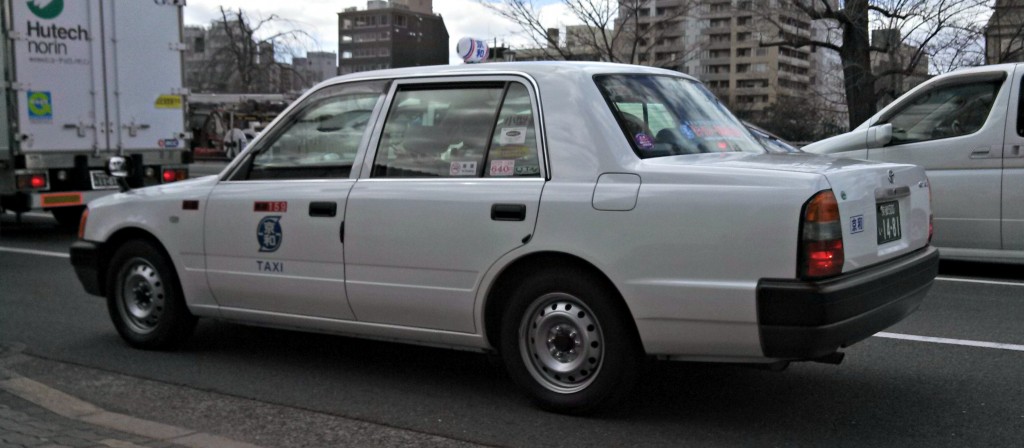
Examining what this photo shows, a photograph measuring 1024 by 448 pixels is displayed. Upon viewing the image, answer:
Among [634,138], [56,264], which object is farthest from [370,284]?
[56,264]

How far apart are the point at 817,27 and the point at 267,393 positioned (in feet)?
78.8

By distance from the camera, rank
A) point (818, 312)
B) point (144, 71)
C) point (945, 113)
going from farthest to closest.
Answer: point (144, 71) < point (945, 113) < point (818, 312)

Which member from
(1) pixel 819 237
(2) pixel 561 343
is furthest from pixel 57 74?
(1) pixel 819 237

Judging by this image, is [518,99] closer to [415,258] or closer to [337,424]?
[415,258]

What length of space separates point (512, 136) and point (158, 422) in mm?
2160

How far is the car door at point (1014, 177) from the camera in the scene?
8.70 m

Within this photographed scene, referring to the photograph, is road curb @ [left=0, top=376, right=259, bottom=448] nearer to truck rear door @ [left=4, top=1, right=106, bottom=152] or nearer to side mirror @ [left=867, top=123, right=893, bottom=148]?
side mirror @ [left=867, top=123, right=893, bottom=148]

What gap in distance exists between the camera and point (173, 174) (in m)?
14.3

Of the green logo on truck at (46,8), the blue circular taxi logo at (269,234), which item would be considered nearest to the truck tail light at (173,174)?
the green logo on truck at (46,8)

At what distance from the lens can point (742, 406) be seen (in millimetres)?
4965

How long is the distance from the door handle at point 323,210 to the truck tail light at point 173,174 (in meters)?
9.51

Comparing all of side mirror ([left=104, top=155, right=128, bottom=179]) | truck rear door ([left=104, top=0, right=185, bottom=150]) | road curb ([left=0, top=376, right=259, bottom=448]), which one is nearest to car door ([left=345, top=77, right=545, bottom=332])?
road curb ([left=0, top=376, right=259, bottom=448])

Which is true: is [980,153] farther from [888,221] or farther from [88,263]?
[88,263]

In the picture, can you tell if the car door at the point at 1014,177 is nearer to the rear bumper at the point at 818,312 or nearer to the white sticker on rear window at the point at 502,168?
the rear bumper at the point at 818,312
